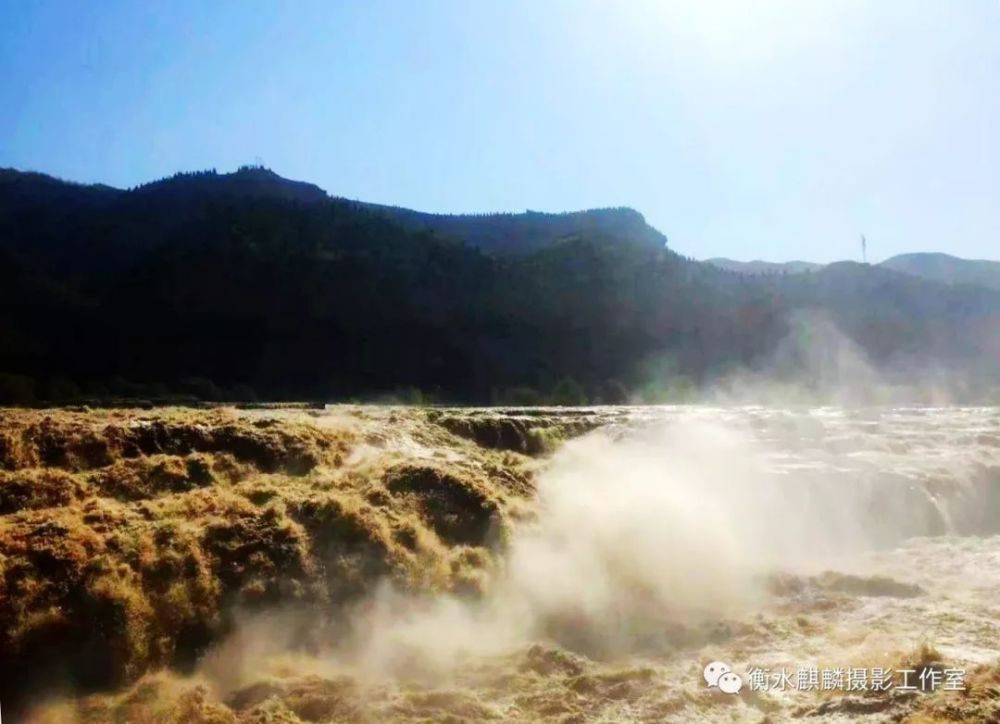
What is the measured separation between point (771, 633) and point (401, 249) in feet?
189

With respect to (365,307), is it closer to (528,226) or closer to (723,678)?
(723,678)

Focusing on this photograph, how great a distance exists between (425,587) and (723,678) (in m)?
4.53

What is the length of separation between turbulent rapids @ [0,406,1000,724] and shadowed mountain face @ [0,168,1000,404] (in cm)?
2806

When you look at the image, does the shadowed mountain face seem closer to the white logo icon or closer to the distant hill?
the distant hill

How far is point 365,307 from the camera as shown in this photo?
5881cm

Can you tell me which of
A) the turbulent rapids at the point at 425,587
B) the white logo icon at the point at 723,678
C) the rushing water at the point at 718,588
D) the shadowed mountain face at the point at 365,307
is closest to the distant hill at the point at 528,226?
the shadowed mountain face at the point at 365,307

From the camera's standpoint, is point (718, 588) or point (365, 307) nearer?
point (718, 588)

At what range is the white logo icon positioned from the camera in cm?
945

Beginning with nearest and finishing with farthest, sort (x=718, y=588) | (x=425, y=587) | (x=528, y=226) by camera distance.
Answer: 1. (x=425, y=587)
2. (x=718, y=588)
3. (x=528, y=226)

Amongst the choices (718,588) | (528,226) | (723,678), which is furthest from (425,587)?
(528,226)

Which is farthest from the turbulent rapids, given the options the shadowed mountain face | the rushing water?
the shadowed mountain face

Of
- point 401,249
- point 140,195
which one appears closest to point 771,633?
point 401,249

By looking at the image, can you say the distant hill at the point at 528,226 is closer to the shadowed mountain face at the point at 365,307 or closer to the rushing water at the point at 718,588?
the shadowed mountain face at the point at 365,307

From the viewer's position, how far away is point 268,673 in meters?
9.70
